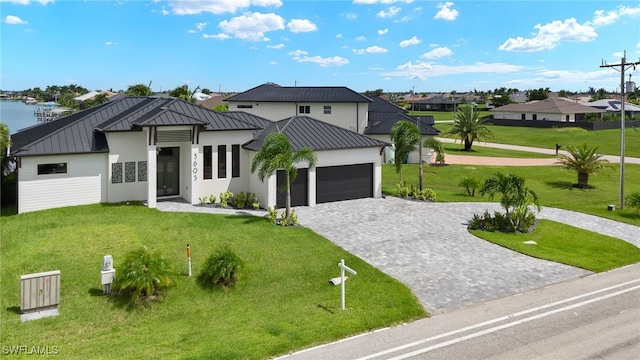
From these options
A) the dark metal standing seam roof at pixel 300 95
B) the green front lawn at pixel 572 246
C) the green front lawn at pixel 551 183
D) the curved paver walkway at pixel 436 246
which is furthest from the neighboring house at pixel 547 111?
the green front lawn at pixel 572 246

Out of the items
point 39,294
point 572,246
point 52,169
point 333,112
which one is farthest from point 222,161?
point 333,112

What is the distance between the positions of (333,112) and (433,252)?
31486mm

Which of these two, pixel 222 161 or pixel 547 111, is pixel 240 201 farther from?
pixel 547 111

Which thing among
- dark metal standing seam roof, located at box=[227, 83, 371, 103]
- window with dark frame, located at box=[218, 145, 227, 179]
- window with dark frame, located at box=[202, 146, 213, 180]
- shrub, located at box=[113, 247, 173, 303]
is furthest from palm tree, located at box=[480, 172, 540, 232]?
dark metal standing seam roof, located at box=[227, 83, 371, 103]

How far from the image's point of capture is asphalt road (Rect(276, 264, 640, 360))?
1043 cm

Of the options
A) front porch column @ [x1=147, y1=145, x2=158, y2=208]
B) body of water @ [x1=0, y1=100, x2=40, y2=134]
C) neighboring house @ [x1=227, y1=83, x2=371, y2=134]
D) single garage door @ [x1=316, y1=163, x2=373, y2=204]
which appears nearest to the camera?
front porch column @ [x1=147, y1=145, x2=158, y2=208]

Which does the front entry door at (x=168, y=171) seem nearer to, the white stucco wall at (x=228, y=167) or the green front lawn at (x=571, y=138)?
the white stucco wall at (x=228, y=167)

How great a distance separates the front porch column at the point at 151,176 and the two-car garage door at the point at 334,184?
6.28 m

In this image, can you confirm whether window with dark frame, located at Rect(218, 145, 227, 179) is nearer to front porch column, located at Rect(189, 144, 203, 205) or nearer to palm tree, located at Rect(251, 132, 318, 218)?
front porch column, located at Rect(189, 144, 203, 205)

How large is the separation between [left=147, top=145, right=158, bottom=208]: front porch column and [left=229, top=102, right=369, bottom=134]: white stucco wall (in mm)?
25548

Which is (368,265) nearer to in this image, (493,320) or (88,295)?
(493,320)

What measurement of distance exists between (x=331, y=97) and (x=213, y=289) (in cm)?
3614

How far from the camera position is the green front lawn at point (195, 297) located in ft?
35.9

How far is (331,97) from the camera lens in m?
47.8
